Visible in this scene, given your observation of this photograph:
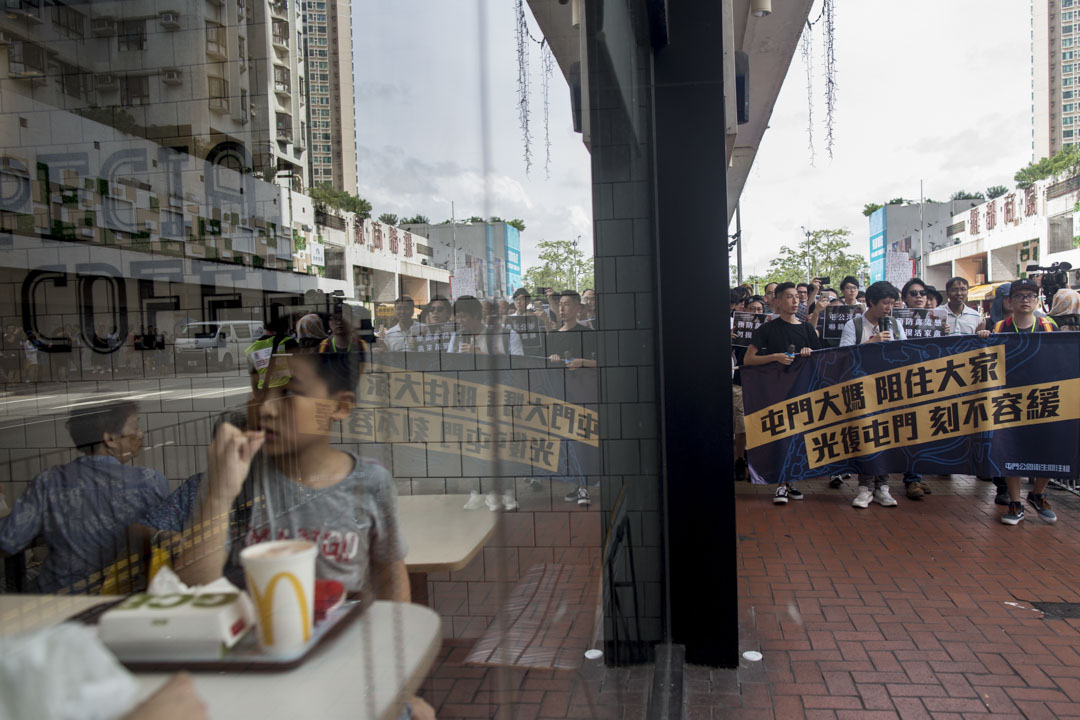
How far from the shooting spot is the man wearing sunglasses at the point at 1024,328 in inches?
188

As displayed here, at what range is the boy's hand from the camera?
1.95ft

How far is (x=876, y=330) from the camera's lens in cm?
551

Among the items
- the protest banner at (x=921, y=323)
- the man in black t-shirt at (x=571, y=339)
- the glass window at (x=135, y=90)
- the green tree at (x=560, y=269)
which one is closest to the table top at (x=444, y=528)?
the green tree at (x=560, y=269)


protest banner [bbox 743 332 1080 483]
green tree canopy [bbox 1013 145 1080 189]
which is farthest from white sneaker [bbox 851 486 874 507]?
green tree canopy [bbox 1013 145 1080 189]

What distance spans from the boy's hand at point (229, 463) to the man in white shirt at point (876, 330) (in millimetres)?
5303

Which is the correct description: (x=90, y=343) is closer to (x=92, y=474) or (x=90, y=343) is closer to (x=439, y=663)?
(x=92, y=474)

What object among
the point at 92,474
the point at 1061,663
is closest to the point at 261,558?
the point at 92,474

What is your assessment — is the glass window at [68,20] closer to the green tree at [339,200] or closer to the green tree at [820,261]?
the green tree at [339,200]

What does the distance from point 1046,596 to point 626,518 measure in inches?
100

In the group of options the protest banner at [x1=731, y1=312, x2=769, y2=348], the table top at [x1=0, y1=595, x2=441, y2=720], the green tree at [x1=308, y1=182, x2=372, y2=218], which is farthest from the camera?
the protest banner at [x1=731, y1=312, x2=769, y2=348]

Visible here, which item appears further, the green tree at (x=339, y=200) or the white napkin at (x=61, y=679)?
the green tree at (x=339, y=200)

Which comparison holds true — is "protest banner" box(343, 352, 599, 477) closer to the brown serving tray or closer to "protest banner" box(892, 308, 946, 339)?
the brown serving tray

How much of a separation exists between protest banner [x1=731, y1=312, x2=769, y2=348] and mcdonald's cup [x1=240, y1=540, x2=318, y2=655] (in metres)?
6.66

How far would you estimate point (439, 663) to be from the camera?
708 millimetres
